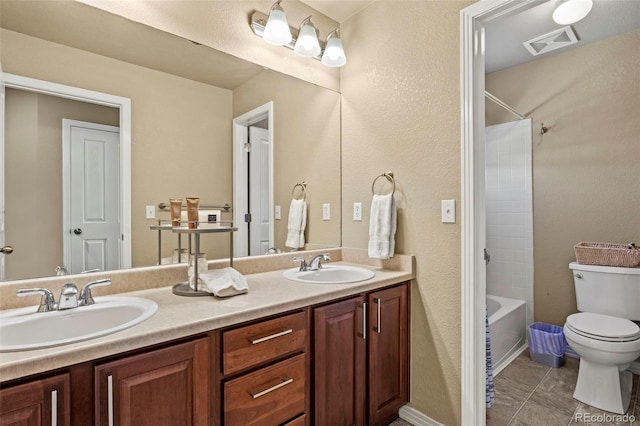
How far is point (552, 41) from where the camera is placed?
2.47 m

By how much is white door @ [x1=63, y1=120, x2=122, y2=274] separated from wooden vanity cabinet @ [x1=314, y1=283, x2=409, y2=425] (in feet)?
3.02

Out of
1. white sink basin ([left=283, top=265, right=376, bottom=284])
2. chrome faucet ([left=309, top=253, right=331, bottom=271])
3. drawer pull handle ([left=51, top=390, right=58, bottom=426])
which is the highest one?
chrome faucet ([left=309, top=253, right=331, bottom=271])

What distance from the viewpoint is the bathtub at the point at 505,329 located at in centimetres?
237

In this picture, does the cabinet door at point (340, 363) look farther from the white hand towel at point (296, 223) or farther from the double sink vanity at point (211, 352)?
the white hand towel at point (296, 223)

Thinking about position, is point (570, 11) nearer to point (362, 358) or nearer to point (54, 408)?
point (362, 358)

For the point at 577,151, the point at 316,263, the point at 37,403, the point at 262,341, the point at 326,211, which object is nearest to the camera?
the point at 37,403

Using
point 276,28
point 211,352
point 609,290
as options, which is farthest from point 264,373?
point 609,290

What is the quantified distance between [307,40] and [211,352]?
5.68 feet

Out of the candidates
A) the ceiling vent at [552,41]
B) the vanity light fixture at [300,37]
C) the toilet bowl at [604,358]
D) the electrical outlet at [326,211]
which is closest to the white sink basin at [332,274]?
the electrical outlet at [326,211]

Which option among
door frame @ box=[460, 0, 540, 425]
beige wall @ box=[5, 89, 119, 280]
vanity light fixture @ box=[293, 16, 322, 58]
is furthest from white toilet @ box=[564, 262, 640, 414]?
beige wall @ box=[5, 89, 119, 280]

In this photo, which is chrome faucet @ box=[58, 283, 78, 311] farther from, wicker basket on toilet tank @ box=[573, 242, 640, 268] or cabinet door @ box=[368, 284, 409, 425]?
wicker basket on toilet tank @ box=[573, 242, 640, 268]

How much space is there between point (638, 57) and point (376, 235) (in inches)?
92.5

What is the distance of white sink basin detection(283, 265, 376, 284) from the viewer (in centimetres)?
175

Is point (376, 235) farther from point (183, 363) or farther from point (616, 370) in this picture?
point (616, 370)
